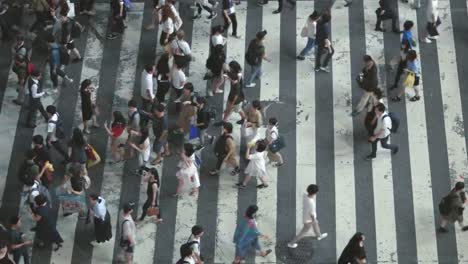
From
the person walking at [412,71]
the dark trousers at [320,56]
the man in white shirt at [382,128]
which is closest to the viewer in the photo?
the man in white shirt at [382,128]

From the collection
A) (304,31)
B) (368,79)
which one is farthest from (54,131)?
(368,79)

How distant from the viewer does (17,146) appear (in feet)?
73.6

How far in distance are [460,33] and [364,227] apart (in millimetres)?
6615

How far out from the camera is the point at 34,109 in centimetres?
2236

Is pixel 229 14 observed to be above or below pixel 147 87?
above

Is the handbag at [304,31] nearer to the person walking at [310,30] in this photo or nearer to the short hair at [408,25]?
the person walking at [310,30]

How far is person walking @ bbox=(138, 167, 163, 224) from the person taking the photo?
19.8 meters

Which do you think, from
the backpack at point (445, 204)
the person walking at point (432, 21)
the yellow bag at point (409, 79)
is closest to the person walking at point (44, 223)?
the backpack at point (445, 204)

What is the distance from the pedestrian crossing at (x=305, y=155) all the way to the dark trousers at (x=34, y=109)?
0.28 meters

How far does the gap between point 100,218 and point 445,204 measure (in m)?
6.99

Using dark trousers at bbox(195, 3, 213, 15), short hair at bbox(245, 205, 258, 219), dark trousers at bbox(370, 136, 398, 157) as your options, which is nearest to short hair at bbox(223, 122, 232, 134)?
short hair at bbox(245, 205, 258, 219)

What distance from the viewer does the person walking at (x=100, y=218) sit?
63.4ft

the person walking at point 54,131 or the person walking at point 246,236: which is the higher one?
the person walking at point 54,131

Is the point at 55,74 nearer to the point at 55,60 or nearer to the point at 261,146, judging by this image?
the point at 55,60
